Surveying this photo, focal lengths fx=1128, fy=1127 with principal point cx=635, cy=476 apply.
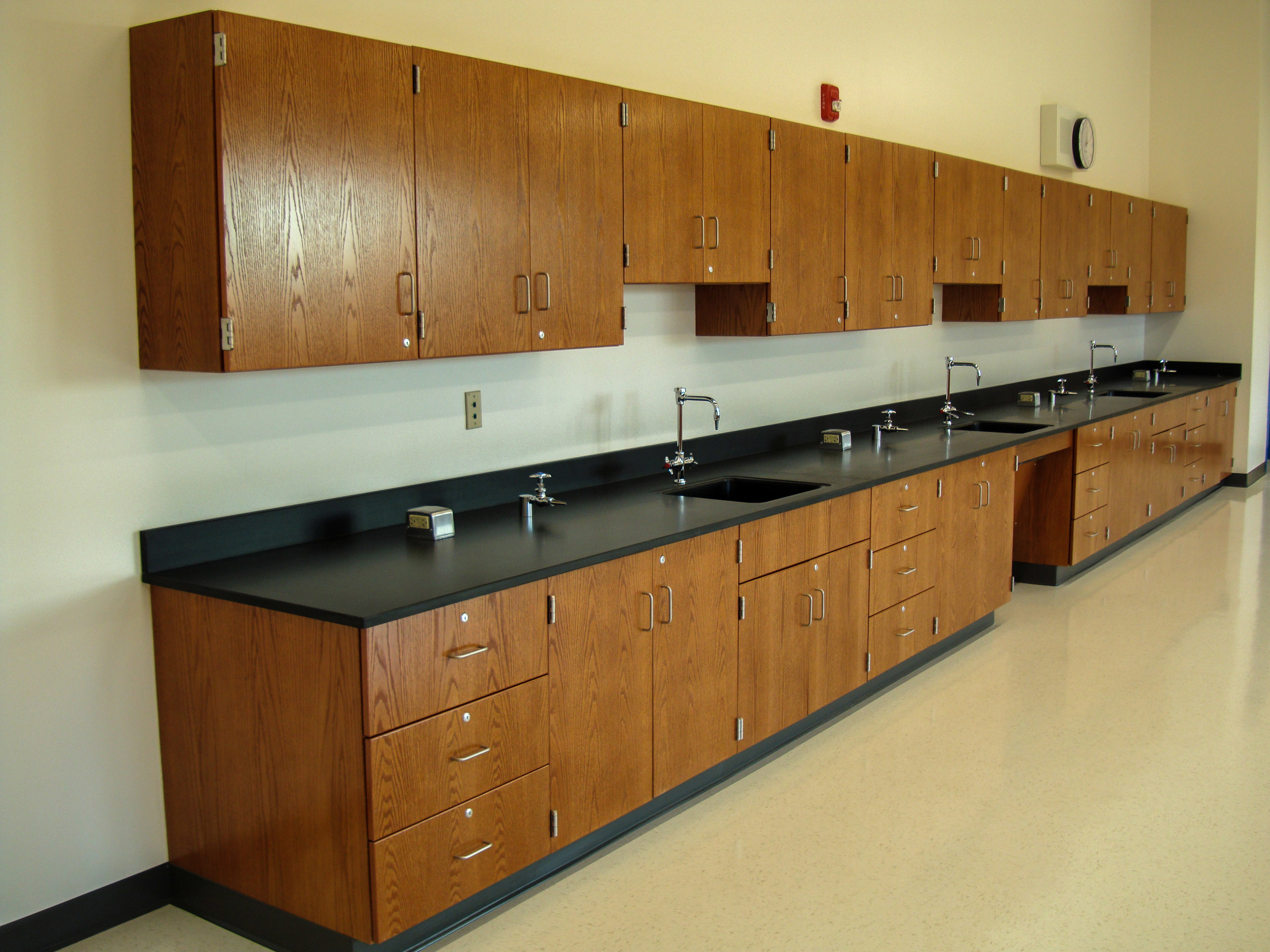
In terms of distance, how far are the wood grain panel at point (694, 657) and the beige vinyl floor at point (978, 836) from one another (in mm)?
200

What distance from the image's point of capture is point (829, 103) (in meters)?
4.89

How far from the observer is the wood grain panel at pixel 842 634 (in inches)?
150

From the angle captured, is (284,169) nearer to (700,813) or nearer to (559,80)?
(559,80)

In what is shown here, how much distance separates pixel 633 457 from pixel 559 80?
1381mm

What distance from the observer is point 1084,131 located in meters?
7.46

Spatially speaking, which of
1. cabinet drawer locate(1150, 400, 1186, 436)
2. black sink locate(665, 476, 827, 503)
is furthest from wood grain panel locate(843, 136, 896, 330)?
cabinet drawer locate(1150, 400, 1186, 436)

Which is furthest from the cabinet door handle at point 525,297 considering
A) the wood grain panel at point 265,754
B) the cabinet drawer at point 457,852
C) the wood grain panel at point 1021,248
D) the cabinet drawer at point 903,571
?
the wood grain panel at point 1021,248

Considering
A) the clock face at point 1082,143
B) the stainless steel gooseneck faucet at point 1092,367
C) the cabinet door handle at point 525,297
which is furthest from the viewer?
the stainless steel gooseneck faucet at point 1092,367

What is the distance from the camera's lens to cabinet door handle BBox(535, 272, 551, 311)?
3.11 m

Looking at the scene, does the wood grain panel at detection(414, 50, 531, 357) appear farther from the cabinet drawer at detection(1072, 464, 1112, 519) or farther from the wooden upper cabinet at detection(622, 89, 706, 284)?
the cabinet drawer at detection(1072, 464, 1112, 519)

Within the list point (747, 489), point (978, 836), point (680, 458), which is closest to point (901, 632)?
point (747, 489)

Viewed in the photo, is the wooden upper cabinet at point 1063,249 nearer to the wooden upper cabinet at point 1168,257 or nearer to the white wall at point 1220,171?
the wooden upper cabinet at point 1168,257

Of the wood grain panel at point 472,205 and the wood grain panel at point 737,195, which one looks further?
the wood grain panel at point 737,195

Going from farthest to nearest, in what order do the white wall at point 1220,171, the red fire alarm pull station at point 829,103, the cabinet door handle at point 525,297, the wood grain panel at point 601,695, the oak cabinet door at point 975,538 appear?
the white wall at point 1220,171, the red fire alarm pull station at point 829,103, the oak cabinet door at point 975,538, the cabinet door handle at point 525,297, the wood grain panel at point 601,695
